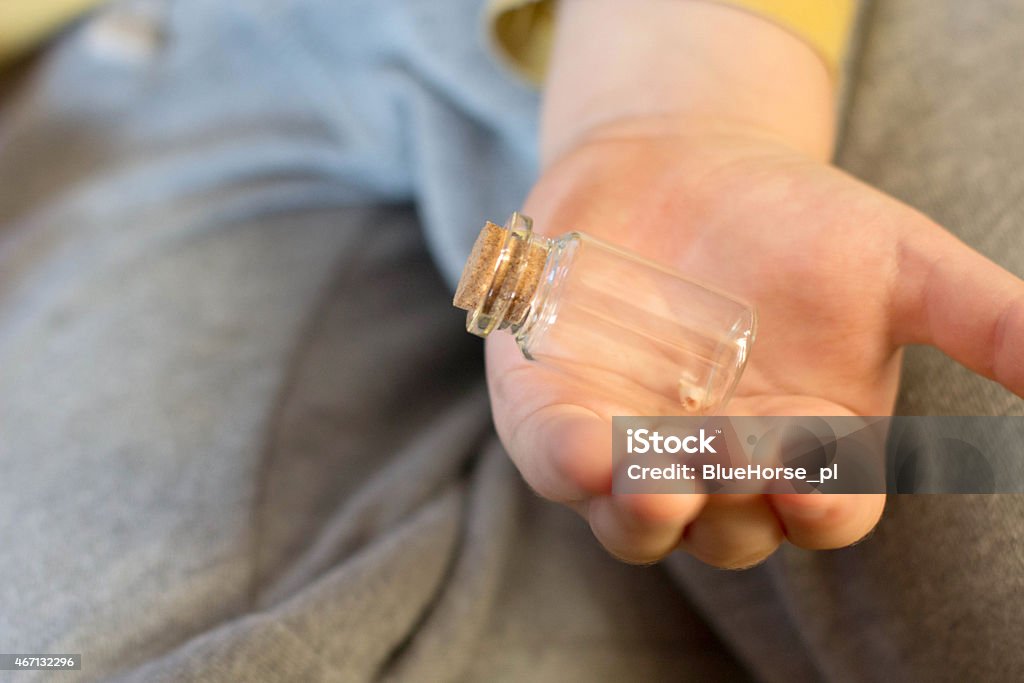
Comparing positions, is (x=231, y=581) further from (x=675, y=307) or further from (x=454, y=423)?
(x=675, y=307)

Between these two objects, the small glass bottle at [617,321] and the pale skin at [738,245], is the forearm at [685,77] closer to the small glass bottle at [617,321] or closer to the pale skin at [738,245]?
the pale skin at [738,245]

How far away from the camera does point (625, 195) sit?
1.63ft

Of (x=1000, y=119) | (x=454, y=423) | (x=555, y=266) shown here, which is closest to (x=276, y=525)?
(x=454, y=423)

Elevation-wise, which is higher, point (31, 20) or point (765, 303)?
point (31, 20)

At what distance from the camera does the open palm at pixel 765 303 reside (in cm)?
36

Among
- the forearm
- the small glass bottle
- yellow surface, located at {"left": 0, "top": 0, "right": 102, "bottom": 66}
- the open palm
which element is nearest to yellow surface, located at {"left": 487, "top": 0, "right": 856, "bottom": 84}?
the forearm

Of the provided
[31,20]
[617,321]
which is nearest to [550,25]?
[617,321]

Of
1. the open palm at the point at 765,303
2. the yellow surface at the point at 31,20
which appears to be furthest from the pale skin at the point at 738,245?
the yellow surface at the point at 31,20

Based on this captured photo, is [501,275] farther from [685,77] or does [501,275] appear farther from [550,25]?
[550,25]

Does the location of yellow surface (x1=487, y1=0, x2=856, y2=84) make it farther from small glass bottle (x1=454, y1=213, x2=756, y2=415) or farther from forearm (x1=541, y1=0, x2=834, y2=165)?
small glass bottle (x1=454, y1=213, x2=756, y2=415)

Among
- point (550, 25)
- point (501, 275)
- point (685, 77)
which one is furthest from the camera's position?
point (550, 25)

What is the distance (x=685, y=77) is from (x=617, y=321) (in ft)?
0.63

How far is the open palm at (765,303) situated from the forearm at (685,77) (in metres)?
0.03

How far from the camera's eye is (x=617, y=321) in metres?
0.49
